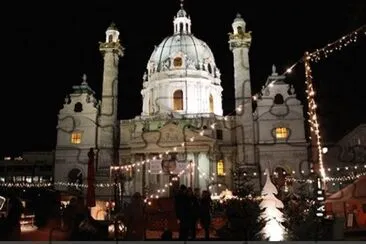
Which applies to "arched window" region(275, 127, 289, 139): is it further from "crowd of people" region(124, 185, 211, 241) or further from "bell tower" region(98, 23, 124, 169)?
"crowd of people" region(124, 185, 211, 241)

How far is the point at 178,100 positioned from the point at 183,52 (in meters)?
7.41

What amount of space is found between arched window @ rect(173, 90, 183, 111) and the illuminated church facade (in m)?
0.35

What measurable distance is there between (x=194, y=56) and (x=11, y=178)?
31.3m

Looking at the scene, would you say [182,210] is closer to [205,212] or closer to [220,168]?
[205,212]

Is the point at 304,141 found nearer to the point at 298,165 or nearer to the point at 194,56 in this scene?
the point at 298,165

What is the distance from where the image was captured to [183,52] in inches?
2436

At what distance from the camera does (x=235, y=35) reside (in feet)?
172

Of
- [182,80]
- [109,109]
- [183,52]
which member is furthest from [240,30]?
[109,109]

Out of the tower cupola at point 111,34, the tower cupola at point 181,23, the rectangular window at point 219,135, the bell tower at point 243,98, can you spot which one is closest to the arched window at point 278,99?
Answer: the bell tower at point 243,98

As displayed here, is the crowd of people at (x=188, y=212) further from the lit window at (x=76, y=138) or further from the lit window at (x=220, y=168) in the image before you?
the lit window at (x=76, y=138)

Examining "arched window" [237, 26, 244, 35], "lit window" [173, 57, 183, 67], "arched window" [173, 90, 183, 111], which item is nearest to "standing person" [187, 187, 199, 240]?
"arched window" [237, 26, 244, 35]

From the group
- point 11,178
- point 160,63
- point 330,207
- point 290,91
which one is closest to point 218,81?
point 160,63

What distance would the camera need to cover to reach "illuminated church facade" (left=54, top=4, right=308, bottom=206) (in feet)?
159

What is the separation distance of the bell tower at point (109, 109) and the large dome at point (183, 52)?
27.8 ft
